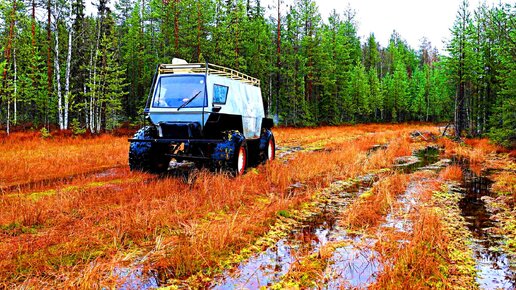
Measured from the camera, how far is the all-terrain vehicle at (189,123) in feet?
31.9

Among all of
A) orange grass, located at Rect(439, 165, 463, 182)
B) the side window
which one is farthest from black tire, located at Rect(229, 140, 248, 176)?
orange grass, located at Rect(439, 165, 463, 182)

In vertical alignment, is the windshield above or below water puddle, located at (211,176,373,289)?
above

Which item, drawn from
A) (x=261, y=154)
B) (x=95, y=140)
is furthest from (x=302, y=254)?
(x=95, y=140)

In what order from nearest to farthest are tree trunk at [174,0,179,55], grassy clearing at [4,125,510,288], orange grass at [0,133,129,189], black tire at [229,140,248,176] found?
grassy clearing at [4,125,510,288] → black tire at [229,140,248,176] → orange grass at [0,133,129,189] → tree trunk at [174,0,179,55]

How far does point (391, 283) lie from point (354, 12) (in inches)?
2772

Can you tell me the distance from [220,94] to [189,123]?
139 cm

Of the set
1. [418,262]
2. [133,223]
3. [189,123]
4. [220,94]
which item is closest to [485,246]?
[418,262]

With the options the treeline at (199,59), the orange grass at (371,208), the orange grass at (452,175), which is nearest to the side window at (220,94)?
the orange grass at (371,208)

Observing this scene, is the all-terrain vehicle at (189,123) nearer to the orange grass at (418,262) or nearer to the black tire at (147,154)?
the black tire at (147,154)

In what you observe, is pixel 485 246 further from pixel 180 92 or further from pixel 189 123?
pixel 180 92

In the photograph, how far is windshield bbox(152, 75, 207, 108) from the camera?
9.85m

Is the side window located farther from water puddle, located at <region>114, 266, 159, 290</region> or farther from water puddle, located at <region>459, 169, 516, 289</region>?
water puddle, located at <region>459, 169, 516, 289</region>

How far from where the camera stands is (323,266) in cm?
454

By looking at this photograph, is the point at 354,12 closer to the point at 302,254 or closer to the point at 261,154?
the point at 261,154
